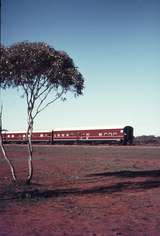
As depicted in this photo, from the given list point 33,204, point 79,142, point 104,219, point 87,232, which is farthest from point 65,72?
point 79,142

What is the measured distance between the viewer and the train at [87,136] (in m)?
71.1

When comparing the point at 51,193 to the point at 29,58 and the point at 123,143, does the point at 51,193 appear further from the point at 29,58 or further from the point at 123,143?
the point at 123,143

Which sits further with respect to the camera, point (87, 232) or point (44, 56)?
point (44, 56)

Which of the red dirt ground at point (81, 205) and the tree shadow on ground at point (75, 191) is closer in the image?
the red dirt ground at point (81, 205)

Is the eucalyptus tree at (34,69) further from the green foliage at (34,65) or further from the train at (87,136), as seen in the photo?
the train at (87,136)

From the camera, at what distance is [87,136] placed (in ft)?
244

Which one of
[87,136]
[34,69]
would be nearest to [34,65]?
[34,69]

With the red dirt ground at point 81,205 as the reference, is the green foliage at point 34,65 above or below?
above

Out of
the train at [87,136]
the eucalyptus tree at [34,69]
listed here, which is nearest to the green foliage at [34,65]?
the eucalyptus tree at [34,69]

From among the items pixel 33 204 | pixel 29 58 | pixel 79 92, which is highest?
pixel 29 58

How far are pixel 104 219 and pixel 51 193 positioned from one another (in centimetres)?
541

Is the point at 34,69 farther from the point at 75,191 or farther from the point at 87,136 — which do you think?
the point at 87,136

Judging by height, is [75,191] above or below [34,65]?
below

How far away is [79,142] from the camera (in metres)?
77.2
